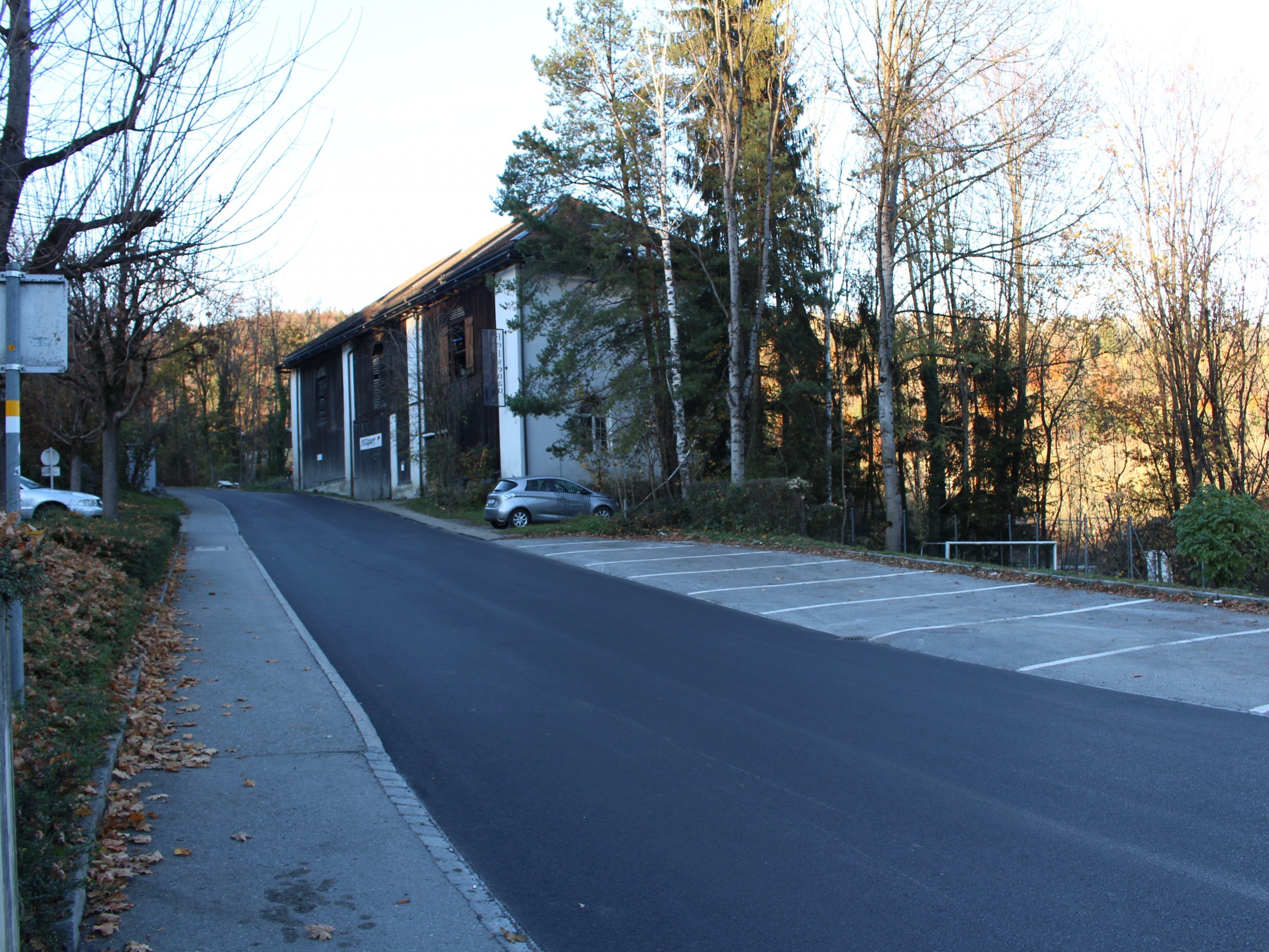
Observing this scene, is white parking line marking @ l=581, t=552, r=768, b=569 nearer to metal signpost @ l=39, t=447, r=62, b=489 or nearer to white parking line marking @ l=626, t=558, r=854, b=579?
white parking line marking @ l=626, t=558, r=854, b=579

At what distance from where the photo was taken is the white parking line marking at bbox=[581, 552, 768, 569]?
62.6 feet

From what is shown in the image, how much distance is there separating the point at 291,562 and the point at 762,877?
16443 millimetres

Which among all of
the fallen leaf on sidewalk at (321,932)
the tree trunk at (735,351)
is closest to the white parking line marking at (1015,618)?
the fallen leaf on sidewalk at (321,932)

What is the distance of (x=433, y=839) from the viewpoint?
5.08 metres

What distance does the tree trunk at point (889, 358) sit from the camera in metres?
23.1

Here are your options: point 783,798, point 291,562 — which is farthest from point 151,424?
point 783,798

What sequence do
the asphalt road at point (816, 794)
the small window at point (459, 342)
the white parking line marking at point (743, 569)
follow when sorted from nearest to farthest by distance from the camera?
the asphalt road at point (816, 794) < the white parking line marking at point (743, 569) < the small window at point (459, 342)

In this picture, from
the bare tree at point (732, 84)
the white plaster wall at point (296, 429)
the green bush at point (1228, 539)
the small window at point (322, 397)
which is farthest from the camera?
the white plaster wall at point (296, 429)

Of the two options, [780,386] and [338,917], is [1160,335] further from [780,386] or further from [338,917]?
[338,917]

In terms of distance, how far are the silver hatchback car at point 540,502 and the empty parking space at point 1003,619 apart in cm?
780

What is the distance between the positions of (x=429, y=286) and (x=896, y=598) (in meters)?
A: 28.5

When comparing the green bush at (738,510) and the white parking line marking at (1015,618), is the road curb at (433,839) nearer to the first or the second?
the white parking line marking at (1015,618)

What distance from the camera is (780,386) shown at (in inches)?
1144

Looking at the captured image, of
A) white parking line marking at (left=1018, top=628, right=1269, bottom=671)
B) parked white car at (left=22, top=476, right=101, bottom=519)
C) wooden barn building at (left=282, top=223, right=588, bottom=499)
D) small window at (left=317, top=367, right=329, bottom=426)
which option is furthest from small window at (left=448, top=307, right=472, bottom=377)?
white parking line marking at (left=1018, top=628, right=1269, bottom=671)
